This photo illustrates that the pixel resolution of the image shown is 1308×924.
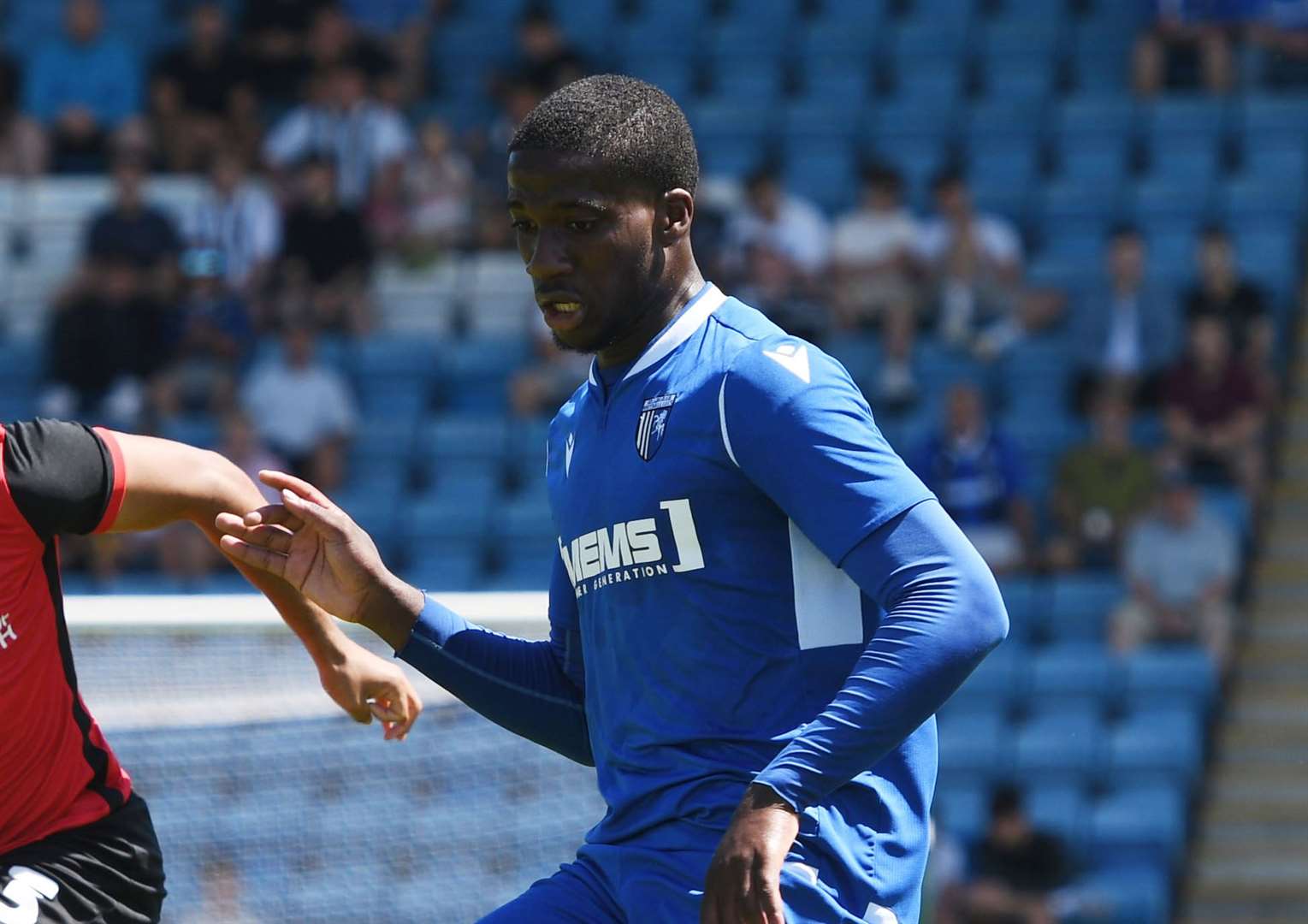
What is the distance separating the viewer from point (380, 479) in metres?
12.2

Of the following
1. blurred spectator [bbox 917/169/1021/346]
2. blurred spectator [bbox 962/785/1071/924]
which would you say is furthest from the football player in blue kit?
blurred spectator [bbox 917/169/1021/346]

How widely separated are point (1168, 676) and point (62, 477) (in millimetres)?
8110

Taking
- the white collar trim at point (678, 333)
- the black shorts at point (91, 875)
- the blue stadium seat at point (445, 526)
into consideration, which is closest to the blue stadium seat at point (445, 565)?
the blue stadium seat at point (445, 526)

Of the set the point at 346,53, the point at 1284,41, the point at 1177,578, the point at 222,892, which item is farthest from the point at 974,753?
the point at 346,53

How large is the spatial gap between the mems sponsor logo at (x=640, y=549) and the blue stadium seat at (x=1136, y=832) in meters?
7.41

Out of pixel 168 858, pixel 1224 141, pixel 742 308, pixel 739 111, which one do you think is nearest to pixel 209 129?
pixel 739 111

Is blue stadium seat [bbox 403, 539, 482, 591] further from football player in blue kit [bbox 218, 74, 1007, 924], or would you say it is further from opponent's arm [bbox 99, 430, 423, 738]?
football player in blue kit [bbox 218, 74, 1007, 924]

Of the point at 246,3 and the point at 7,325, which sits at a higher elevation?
the point at 246,3

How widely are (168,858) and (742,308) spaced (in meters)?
3.36

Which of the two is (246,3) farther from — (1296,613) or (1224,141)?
(1296,613)

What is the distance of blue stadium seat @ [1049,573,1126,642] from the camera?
36.9ft

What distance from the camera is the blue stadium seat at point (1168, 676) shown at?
10.8m

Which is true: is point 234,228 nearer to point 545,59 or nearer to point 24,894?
point 545,59

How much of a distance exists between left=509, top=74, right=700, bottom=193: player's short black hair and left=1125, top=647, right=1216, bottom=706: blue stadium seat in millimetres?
7873
